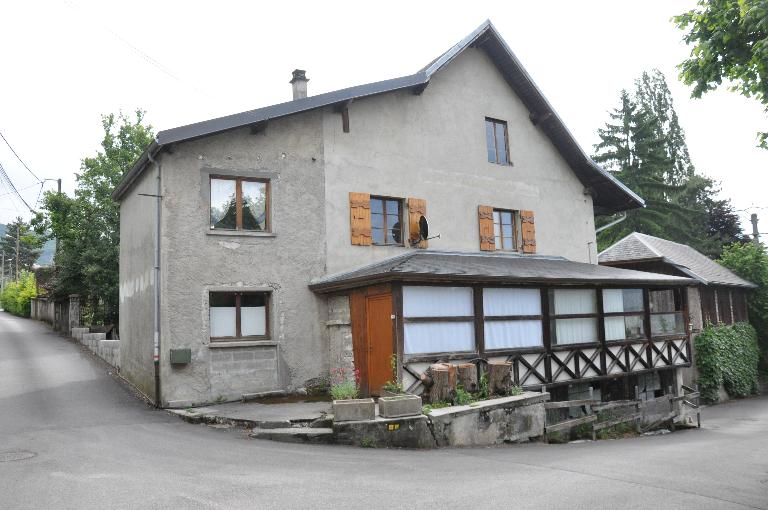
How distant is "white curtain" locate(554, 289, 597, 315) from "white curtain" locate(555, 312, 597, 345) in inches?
8.8

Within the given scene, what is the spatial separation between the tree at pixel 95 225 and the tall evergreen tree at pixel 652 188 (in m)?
27.1

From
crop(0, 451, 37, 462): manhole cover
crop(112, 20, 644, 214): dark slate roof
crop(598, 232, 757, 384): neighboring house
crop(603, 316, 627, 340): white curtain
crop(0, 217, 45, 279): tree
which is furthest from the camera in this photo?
crop(0, 217, 45, 279): tree

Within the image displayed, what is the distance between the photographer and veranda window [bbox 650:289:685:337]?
17.1 metres

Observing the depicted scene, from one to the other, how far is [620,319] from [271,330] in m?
9.04

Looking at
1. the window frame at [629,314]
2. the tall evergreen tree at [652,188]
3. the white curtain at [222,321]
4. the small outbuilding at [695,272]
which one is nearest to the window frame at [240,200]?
the white curtain at [222,321]

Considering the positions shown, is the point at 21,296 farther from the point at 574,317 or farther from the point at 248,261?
the point at 574,317

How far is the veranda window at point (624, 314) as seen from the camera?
15656 millimetres

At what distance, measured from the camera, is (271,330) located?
13234mm

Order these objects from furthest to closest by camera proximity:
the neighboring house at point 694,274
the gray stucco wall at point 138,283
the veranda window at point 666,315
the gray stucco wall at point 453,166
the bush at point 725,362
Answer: the neighboring house at point 694,274
the bush at point 725,362
the veranda window at point 666,315
the gray stucco wall at point 453,166
the gray stucco wall at point 138,283

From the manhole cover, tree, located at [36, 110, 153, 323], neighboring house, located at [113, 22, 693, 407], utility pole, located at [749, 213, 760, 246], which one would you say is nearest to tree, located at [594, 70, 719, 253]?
utility pole, located at [749, 213, 760, 246]

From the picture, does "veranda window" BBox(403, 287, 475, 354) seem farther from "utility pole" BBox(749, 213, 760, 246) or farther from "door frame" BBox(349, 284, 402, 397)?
"utility pole" BBox(749, 213, 760, 246)

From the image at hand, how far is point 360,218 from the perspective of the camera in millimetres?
14750

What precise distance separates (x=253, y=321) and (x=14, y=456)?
5.63 meters

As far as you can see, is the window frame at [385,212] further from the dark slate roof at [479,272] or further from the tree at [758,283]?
the tree at [758,283]
